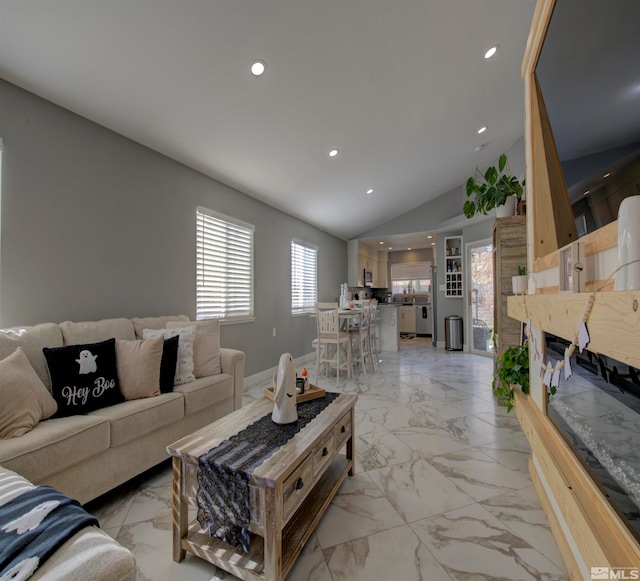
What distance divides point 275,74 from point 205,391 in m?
2.42

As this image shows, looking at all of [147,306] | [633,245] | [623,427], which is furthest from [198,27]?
[623,427]

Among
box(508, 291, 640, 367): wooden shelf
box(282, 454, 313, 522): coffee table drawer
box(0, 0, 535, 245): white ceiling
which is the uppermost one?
box(0, 0, 535, 245): white ceiling

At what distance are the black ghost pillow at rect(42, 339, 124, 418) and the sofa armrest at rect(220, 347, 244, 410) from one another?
31.2 inches

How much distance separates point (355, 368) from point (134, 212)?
3602 millimetres

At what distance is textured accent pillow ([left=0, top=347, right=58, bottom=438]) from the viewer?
1.38 meters

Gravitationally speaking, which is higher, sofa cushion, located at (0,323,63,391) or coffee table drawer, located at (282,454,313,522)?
sofa cushion, located at (0,323,63,391)

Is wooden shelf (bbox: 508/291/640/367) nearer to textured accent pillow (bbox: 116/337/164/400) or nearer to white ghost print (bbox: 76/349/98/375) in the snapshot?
textured accent pillow (bbox: 116/337/164/400)

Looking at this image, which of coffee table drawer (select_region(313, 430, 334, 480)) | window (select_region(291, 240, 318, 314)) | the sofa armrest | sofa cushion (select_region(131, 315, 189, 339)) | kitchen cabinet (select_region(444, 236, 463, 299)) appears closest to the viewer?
coffee table drawer (select_region(313, 430, 334, 480))

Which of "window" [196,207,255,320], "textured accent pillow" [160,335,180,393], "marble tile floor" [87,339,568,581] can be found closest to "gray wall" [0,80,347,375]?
"window" [196,207,255,320]

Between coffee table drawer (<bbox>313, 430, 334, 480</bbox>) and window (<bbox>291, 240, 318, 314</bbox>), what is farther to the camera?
window (<bbox>291, 240, 318, 314</bbox>)

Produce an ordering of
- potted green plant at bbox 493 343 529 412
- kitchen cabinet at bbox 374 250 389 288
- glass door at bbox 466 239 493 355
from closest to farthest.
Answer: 1. potted green plant at bbox 493 343 529 412
2. glass door at bbox 466 239 493 355
3. kitchen cabinet at bbox 374 250 389 288

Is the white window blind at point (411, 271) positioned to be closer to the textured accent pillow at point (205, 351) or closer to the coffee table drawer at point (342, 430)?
the textured accent pillow at point (205, 351)

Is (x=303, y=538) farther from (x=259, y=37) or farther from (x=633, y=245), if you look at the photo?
→ (x=259, y=37)

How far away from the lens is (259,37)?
1.95 m
